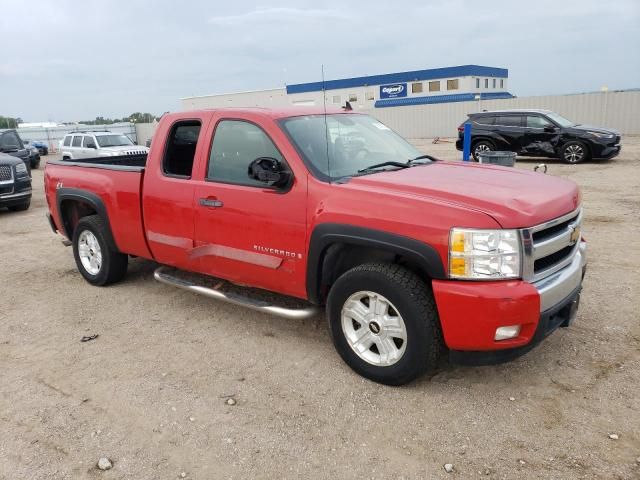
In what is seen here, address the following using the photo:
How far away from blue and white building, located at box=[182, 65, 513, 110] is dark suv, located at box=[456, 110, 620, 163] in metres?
26.2

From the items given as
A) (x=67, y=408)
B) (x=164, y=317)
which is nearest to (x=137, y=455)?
(x=67, y=408)

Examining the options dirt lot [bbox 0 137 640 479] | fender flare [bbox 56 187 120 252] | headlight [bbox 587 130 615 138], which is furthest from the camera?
headlight [bbox 587 130 615 138]

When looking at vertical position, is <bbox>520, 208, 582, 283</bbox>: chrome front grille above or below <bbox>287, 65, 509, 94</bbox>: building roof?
below

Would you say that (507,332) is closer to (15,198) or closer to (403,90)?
(15,198)

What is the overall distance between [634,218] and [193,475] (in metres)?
7.93

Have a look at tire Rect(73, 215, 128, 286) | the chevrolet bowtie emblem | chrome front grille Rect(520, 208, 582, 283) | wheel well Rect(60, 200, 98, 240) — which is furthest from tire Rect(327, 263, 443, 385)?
wheel well Rect(60, 200, 98, 240)

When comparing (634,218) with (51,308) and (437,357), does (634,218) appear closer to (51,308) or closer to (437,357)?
(437,357)

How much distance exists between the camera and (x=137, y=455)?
295 centimetres

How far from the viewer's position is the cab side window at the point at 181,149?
4613 millimetres

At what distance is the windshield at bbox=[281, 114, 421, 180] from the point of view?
3.89 m

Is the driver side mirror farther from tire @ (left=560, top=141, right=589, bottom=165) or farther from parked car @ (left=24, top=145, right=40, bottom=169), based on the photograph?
parked car @ (left=24, top=145, right=40, bottom=169)

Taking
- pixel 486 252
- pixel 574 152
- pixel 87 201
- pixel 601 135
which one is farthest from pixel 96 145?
pixel 486 252

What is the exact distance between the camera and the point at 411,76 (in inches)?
1858

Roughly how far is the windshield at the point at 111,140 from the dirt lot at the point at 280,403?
16.4 metres
